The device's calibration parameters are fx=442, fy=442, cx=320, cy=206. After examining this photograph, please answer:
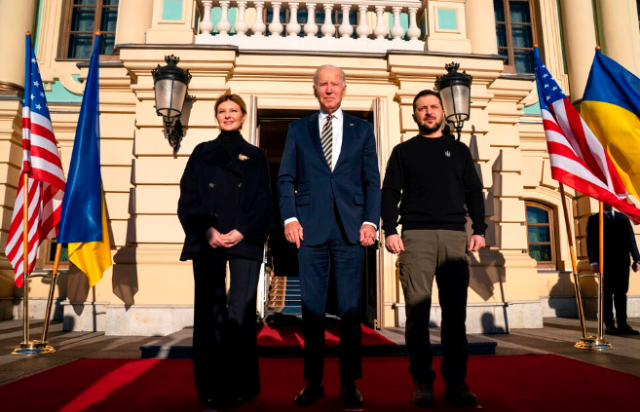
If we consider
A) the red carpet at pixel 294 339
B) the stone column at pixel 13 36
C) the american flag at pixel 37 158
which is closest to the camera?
the red carpet at pixel 294 339

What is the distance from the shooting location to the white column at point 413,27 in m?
6.61

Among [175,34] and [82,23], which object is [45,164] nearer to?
[175,34]

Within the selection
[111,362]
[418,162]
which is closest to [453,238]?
[418,162]

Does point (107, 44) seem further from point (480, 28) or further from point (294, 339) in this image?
point (294, 339)

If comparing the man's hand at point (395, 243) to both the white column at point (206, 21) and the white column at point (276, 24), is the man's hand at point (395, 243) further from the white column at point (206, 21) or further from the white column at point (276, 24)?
the white column at point (206, 21)

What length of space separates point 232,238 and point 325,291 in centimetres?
61

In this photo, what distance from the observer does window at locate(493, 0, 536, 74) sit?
936cm

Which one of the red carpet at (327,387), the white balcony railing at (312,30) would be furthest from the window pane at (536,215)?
the red carpet at (327,387)

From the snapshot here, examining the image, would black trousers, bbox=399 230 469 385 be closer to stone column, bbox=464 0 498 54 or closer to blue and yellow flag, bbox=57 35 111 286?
blue and yellow flag, bbox=57 35 111 286

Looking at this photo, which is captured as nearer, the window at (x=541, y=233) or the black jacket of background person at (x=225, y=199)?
the black jacket of background person at (x=225, y=199)

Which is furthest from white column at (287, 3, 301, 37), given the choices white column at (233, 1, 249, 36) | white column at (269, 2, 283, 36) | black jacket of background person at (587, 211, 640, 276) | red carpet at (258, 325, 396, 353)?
black jacket of background person at (587, 211, 640, 276)

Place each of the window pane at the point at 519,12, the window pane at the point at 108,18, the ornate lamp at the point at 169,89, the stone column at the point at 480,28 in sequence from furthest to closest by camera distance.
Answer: the window pane at the point at 519,12 → the window pane at the point at 108,18 → the stone column at the point at 480,28 → the ornate lamp at the point at 169,89

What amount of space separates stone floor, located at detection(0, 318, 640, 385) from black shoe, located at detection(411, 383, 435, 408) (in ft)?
6.45

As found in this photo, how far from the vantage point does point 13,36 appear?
8.87 m
